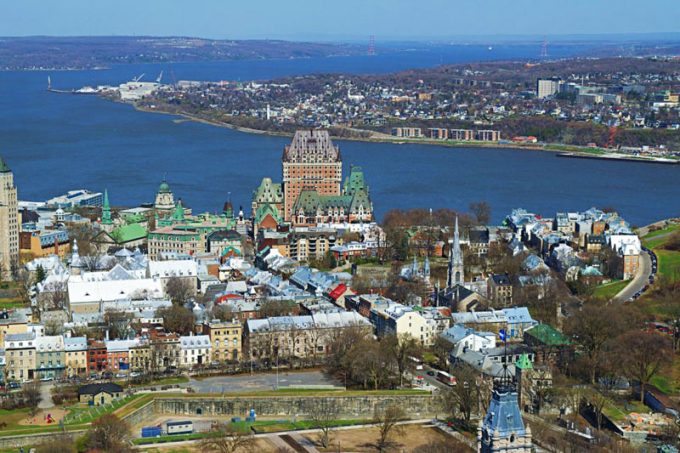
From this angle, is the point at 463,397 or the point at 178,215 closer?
the point at 463,397

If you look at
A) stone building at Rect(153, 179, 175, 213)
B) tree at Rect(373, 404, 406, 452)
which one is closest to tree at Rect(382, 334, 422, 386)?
tree at Rect(373, 404, 406, 452)

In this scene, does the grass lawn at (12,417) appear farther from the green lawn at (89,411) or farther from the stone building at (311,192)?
the stone building at (311,192)

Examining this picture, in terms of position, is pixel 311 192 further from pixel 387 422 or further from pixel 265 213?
pixel 387 422

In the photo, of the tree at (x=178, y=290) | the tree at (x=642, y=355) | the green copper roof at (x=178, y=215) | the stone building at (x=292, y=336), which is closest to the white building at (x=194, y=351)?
the stone building at (x=292, y=336)

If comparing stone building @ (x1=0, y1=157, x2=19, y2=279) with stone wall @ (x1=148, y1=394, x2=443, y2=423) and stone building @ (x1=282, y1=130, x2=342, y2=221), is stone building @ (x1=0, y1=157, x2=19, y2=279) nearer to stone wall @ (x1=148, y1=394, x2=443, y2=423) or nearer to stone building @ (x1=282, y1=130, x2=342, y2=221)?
stone building @ (x1=282, y1=130, x2=342, y2=221)

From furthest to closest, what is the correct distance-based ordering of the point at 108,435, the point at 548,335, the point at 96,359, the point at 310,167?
the point at 310,167
the point at 548,335
the point at 96,359
the point at 108,435

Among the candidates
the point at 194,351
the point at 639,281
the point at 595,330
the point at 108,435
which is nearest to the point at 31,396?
the point at 108,435

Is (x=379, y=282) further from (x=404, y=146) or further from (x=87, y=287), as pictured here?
(x=404, y=146)
